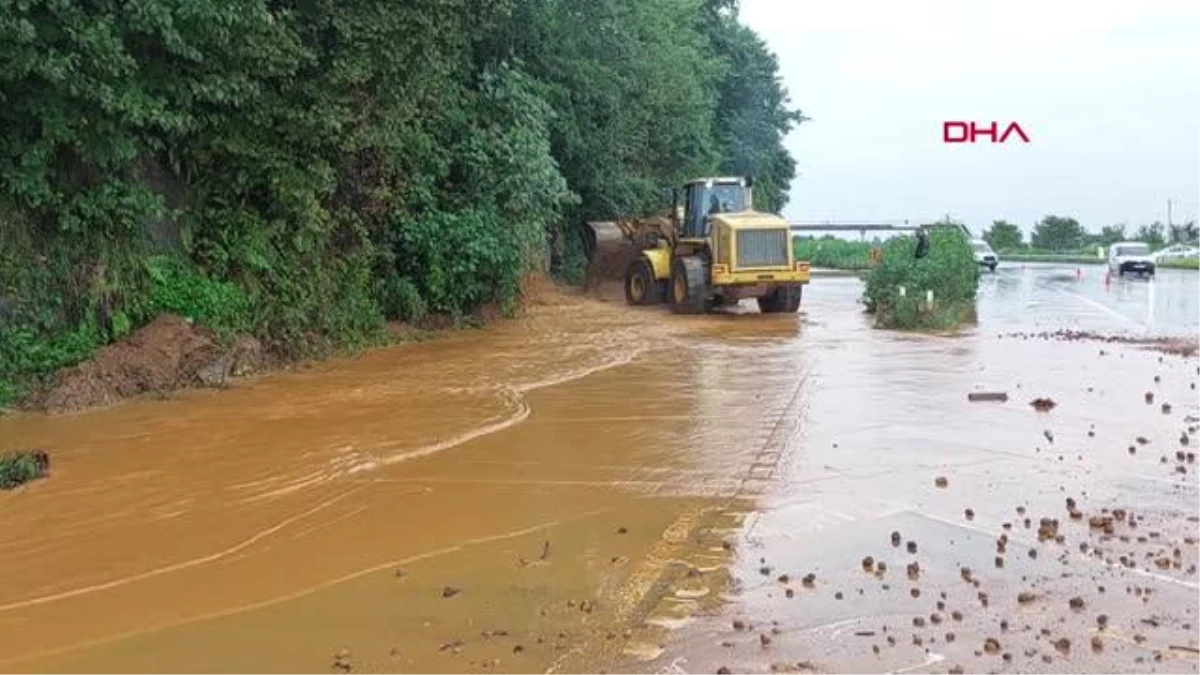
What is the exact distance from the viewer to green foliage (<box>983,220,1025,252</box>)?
93519 millimetres

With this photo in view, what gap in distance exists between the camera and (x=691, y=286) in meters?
25.9

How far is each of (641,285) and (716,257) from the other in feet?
13.1

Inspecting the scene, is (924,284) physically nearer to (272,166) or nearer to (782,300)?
(782,300)

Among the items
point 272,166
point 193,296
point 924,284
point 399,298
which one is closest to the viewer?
point 193,296

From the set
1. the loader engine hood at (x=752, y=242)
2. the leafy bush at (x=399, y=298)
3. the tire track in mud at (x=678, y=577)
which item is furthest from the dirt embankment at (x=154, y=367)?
the loader engine hood at (x=752, y=242)

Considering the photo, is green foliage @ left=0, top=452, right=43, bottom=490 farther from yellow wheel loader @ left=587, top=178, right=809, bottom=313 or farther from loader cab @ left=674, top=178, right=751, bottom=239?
loader cab @ left=674, top=178, right=751, bottom=239

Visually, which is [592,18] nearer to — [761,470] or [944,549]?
[761,470]

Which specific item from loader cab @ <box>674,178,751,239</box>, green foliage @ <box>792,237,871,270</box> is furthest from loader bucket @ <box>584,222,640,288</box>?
green foliage @ <box>792,237,871,270</box>

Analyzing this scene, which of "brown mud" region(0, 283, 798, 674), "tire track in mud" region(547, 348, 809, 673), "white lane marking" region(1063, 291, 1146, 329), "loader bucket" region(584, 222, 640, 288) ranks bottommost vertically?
"white lane marking" region(1063, 291, 1146, 329)

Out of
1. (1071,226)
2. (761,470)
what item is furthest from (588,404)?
(1071,226)

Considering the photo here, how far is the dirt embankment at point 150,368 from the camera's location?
40.3 feet

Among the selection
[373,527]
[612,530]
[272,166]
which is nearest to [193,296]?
[272,166]

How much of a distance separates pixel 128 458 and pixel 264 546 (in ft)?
10.8

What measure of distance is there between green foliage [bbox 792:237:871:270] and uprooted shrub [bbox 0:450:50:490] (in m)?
56.9
